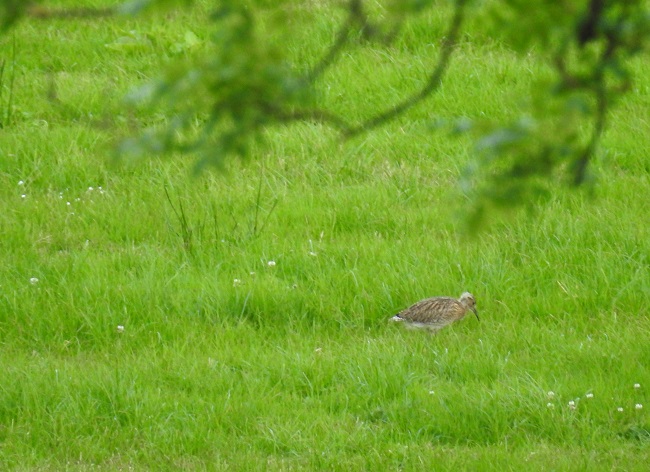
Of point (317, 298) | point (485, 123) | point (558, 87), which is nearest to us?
point (558, 87)

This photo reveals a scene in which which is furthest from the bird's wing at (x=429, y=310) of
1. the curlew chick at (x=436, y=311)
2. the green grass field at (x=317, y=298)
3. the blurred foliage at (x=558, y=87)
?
the blurred foliage at (x=558, y=87)

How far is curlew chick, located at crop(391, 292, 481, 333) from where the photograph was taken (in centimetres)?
711

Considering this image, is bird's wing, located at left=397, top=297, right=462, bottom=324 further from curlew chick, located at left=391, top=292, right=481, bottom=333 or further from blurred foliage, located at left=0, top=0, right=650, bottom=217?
blurred foliage, located at left=0, top=0, right=650, bottom=217

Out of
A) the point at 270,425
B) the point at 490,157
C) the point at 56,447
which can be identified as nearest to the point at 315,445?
the point at 270,425

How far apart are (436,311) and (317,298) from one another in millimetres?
795

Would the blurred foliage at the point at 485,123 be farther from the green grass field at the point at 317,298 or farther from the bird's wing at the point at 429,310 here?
the bird's wing at the point at 429,310

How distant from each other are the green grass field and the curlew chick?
0.28ft

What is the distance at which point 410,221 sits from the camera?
8469 mm

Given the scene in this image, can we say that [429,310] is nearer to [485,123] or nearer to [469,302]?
[469,302]

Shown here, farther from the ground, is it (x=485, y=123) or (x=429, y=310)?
(x=485, y=123)

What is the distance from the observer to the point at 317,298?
7.48 m

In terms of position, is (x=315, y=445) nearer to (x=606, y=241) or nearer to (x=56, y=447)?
(x=56, y=447)

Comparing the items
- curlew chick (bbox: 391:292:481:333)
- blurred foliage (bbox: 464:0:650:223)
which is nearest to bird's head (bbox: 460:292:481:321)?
curlew chick (bbox: 391:292:481:333)

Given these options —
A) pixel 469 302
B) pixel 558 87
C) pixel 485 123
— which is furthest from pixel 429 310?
pixel 558 87
